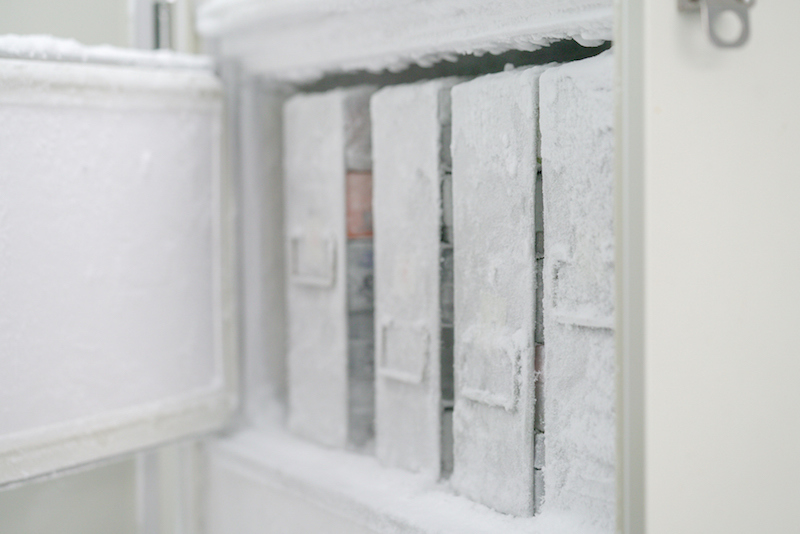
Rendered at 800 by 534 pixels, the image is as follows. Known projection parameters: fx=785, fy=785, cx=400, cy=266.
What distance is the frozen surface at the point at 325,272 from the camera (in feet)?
3.45

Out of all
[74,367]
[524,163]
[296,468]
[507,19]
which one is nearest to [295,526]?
[296,468]

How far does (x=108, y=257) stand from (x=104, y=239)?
0.02 metres

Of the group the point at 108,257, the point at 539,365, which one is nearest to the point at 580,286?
the point at 539,365

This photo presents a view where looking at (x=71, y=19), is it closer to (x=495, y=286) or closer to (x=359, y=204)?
(x=359, y=204)

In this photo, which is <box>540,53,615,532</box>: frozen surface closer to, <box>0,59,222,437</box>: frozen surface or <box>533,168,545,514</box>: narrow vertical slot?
<box>533,168,545,514</box>: narrow vertical slot

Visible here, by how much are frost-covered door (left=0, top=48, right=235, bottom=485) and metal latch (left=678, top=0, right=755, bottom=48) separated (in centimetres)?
68

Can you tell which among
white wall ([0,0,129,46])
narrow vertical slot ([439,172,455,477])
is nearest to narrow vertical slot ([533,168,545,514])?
narrow vertical slot ([439,172,455,477])

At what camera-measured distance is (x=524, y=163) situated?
814mm

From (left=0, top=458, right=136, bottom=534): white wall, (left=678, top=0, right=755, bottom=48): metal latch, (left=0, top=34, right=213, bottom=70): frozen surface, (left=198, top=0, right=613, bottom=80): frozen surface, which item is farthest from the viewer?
(left=0, top=458, right=136, bottom=534): white wall

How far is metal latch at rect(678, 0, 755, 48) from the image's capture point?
0.66 m

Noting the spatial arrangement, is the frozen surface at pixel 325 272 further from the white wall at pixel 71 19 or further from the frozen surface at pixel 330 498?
the white wall at pixel 71 19

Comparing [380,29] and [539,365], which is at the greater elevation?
[380,29]

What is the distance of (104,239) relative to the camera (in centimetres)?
100

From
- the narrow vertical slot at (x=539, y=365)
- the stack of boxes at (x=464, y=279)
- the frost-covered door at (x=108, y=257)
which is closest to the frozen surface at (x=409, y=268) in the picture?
the stack of boxes at (x=464, y=279)
